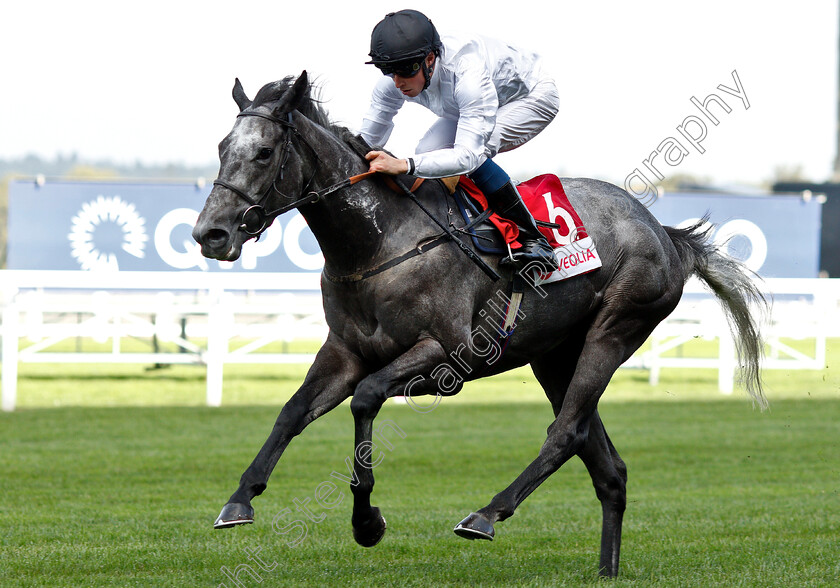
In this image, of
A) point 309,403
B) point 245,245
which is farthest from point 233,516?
point 245,245

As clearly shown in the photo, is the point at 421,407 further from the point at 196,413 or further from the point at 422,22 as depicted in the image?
the point at 422,22

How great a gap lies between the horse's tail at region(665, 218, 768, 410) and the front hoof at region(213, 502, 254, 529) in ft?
8.27

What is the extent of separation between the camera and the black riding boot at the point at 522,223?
163 inches

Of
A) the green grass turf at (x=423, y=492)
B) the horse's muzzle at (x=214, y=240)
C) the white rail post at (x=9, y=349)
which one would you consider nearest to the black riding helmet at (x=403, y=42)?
the horse's muzzle at (x=214, y=240)

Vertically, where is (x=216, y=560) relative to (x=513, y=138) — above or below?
below

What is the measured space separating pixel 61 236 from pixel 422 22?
13008mm

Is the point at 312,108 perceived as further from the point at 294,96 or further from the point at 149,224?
the point at 149,224

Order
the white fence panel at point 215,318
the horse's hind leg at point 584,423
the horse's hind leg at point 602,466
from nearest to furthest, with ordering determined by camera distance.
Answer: the horse's hind leg at point 584,423
the horse's hind leg at point 602,466
the white fence panel at point 215,318

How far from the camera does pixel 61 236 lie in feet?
51.4

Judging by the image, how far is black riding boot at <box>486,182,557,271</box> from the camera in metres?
4.13

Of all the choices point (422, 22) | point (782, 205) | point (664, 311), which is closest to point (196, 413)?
point (664, 311)

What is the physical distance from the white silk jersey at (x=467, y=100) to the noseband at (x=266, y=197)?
1.37ft

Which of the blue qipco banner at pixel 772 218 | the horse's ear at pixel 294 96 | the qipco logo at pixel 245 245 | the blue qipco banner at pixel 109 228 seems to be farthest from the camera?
the blue qipco banner at pixel 772 218

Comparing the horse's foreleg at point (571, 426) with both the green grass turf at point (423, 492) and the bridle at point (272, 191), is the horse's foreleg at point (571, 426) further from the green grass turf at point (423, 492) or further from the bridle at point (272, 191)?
the bridle at point (272, 191)
